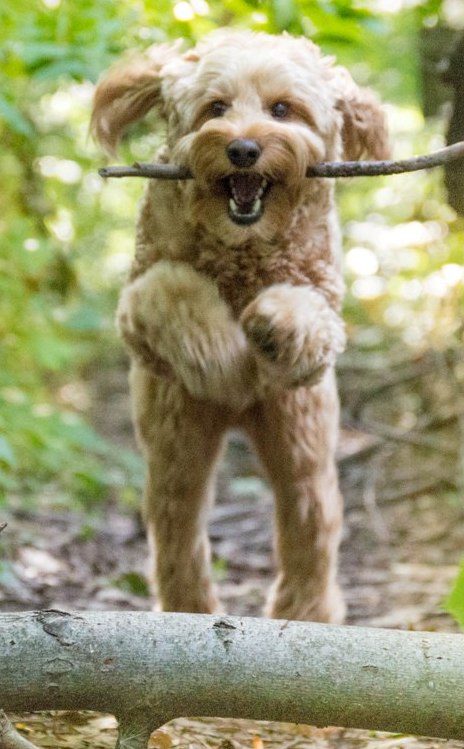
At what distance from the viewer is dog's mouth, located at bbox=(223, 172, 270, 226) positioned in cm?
322

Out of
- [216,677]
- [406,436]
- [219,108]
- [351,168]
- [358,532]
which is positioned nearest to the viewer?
[216,677]

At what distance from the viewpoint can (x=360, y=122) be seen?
11.5 ft

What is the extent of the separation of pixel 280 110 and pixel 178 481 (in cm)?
146

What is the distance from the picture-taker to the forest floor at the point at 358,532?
4684 mm

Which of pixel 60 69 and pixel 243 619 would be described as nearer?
pixel 243 619

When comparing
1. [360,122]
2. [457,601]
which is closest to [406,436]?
[360,122]

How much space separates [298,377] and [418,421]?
4.16 meters

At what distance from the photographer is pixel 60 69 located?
170 inches

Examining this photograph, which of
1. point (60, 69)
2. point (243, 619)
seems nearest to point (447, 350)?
point (60, 69)

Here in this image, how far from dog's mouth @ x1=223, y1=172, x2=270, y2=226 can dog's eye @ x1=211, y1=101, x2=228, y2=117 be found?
0.73 ft

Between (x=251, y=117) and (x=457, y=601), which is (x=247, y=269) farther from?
(x=457, y=601)

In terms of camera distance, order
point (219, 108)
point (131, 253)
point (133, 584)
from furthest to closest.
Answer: point (131, 253) → point (133, 584) → point (219, 108)

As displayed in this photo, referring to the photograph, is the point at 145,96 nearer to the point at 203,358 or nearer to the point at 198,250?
the point at 198,250

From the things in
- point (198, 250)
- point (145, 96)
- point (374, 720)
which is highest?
point (145, 96)
